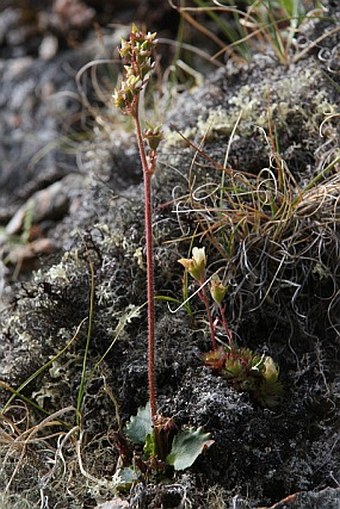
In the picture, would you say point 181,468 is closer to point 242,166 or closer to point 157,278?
point 157,278

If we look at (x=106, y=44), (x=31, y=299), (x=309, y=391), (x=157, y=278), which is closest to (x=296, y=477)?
(x=309, y=391)

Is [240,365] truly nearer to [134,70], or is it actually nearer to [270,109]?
[134,70]

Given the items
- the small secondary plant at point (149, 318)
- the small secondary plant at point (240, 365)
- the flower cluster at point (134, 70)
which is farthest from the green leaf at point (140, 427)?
the flower cluster at point (134, 70)

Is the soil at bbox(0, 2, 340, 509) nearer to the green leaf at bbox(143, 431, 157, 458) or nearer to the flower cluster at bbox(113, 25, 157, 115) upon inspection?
the green leaf at bbox(143, 431, 157, 458)

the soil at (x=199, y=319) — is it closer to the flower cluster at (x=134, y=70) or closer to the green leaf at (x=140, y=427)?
the green leaf at (x=140, y=427)

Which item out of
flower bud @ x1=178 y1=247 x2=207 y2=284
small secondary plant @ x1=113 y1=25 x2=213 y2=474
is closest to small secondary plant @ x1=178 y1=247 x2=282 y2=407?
flower bud @ x1=178 y1=247 x2=207 y2=284

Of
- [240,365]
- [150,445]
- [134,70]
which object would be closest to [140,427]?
[150,445]
